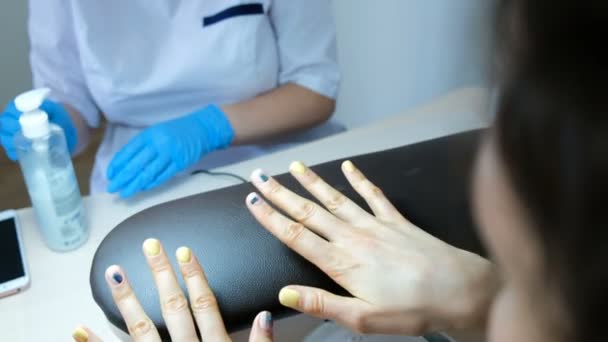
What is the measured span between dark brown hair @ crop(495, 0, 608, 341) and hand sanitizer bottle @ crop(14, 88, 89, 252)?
0.53 m

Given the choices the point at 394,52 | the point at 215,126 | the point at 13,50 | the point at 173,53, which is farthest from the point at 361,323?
the point at 13,50

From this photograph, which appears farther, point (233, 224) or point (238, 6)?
point (238, 6)

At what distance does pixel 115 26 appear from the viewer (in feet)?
3.03

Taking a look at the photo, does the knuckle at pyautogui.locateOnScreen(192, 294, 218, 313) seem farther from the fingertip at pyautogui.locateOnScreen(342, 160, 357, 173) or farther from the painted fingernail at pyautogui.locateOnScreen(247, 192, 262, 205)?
the fingertip at pyautogui.locateOnScreen(342, 160, 357, 173)

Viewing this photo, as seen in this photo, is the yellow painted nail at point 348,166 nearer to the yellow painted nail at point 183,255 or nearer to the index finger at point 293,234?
the index finger at point 293,234

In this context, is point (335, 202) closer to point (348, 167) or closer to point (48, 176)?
point (348, 167)

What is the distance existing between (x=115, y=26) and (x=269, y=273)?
56 cm

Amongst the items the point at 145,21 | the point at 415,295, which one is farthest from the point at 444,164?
the point at 145,21

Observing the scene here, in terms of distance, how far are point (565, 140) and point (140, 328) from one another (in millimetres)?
440

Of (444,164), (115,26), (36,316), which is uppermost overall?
(115,26)

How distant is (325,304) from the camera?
0.54m

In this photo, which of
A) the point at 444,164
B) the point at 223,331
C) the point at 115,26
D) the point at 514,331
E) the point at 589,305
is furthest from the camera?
the point at 115,26

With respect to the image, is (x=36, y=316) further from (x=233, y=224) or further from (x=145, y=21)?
(x=145, y=21)

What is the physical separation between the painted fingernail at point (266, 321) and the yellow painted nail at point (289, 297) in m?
0.02
